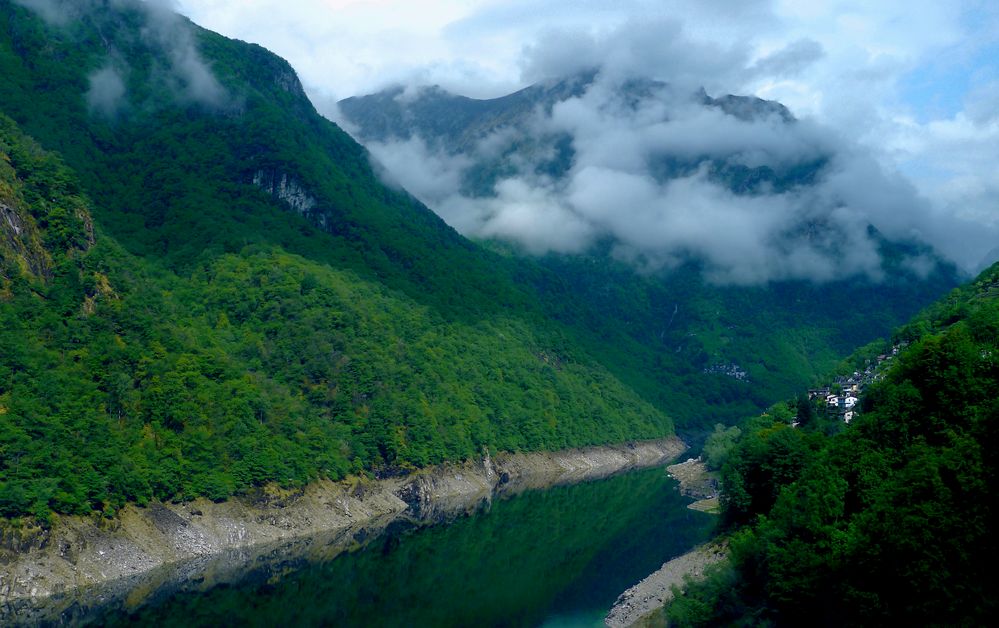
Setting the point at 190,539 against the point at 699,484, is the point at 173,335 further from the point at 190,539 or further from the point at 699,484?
the point at 699,484

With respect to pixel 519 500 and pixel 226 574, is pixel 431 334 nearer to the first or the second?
pixel 519 500

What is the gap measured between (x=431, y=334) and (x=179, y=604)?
113 m

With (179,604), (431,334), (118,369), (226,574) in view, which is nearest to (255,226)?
(431,334)

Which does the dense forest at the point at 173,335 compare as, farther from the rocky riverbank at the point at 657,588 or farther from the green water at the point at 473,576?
the rocky riverbank at the point at 657,588

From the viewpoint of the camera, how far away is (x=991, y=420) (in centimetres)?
3944

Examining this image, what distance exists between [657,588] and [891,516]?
43.6 meters

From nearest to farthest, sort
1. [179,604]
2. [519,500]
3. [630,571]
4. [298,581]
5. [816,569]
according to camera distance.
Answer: [816,569] → [179,604] → [298,581] → [630,571] → [519,500]

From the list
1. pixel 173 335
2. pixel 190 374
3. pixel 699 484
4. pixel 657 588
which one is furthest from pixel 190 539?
pixel 699 484

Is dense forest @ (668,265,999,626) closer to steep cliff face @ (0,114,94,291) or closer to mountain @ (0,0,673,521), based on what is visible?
mountain @ (0,0,673,521)

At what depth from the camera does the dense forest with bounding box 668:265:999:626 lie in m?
36.2

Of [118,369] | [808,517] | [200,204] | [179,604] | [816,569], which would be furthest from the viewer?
[200,204]

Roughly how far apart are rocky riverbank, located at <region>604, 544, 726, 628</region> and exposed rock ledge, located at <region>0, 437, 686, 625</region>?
36.7 m

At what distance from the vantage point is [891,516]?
39.6m

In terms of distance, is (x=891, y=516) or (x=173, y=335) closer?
(x=891, y=516)
